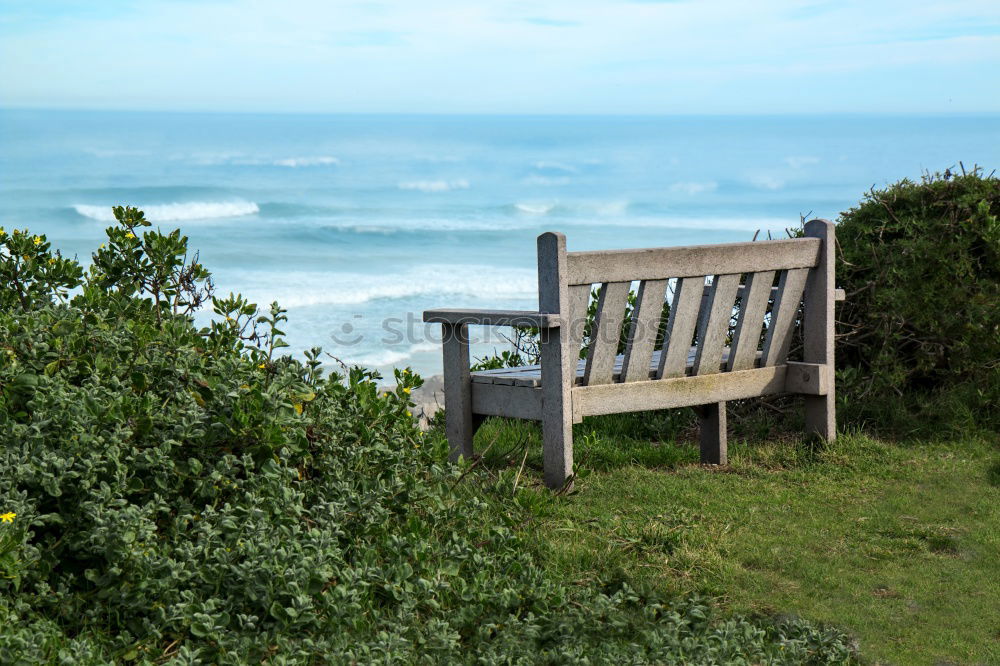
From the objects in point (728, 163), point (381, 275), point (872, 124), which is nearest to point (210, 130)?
point (728, 163)

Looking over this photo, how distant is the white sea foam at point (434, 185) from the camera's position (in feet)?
146

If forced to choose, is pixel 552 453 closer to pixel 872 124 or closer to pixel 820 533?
pixel 820 533

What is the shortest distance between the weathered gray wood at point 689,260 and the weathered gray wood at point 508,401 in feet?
2.00

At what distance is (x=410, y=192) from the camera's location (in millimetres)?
43500

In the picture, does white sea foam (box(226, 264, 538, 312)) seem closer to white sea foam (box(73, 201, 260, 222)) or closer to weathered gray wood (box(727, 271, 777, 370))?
white sea foam (box(73, 201, 260, 222))

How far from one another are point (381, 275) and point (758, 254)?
81.5 feet

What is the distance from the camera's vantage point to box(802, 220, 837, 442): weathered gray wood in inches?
205

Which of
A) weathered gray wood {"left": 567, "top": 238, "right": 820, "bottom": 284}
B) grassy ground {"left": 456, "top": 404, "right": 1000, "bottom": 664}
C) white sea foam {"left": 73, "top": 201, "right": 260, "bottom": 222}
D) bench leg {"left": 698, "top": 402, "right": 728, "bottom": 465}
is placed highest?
white sea foam {"left": 73, "top": 201, "right": 260, "bottom": 222}

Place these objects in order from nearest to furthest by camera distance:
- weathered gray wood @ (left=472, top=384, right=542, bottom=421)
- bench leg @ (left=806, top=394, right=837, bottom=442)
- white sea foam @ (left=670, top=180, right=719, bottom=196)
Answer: weathered gray wood @ (left=472, top=384, right=542, bottom=421), bench leg @ (left=806, top=394, right=837, bottom=442), white sea foam @ (left=670, top=180, right=719, bottom=196)

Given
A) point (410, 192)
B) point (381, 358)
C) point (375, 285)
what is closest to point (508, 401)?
point (381, 358)

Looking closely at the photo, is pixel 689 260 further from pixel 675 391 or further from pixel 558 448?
pixel 558 448

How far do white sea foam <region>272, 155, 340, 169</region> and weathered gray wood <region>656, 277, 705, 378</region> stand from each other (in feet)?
149

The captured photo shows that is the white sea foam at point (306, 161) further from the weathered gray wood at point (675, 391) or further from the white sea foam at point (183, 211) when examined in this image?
the weathered gray wood at point (675, 391)

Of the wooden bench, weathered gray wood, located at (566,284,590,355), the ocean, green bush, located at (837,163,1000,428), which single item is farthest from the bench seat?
the ocean
